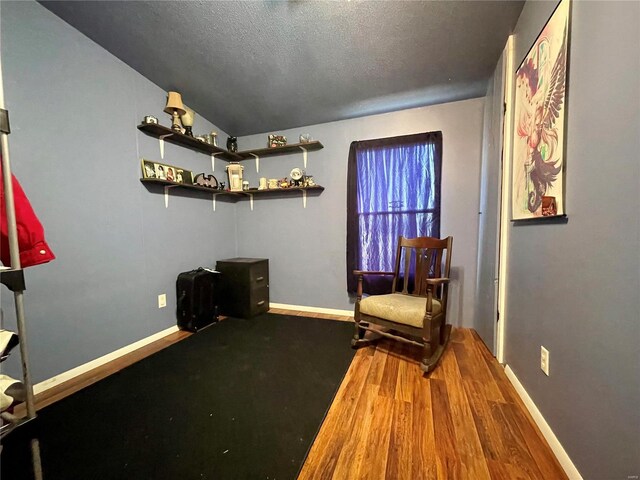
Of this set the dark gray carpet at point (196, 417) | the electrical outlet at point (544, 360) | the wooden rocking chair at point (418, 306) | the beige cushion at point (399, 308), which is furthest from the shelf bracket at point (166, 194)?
the electrical outlet at point (544, 360)

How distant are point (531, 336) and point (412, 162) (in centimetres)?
165

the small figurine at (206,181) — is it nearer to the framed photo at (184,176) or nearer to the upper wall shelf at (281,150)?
the framed photo at (184,176)

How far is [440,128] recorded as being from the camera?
2174mm

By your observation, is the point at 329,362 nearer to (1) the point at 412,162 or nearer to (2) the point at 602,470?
(2) the point at 602,470

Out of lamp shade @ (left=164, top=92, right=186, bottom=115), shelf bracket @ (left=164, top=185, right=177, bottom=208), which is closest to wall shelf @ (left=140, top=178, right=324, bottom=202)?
shelf bracket @ (left=164, top=185, right=177, bottom=208)

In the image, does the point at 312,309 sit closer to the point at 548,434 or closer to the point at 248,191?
the point at 248,191

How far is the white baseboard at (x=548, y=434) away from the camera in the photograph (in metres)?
0.84

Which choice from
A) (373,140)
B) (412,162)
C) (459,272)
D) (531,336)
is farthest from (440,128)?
(531,336)

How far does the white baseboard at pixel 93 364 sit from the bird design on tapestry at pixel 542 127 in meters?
2.87

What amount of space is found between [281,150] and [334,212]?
968 millimetres

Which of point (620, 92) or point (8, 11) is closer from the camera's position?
point (620, 92)

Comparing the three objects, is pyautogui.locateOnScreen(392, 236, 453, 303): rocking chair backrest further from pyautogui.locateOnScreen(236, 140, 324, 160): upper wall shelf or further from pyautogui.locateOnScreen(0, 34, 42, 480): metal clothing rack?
pyautogui.locateOnScreen(0, 34, 42, 480): metal clothing rack

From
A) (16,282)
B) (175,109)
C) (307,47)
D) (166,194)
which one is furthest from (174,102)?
(16,282)

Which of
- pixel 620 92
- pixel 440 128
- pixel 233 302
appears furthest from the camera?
pixel 233 302
